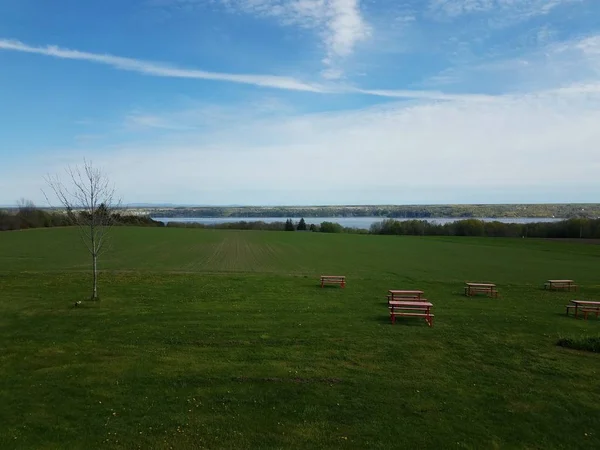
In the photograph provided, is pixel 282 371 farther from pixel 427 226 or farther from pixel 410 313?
pixel 427 226

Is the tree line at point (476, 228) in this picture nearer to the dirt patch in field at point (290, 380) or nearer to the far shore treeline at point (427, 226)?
the far shore treeline at point (427, 226)

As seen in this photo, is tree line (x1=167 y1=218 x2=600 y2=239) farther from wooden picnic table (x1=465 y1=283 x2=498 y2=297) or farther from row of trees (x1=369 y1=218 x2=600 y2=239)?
wooden picnic table (x1=465 y1=283 x2=498 y2=297)

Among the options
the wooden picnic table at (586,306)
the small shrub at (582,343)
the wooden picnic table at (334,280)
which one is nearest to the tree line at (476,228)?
the wooden picnic table at (586,306)

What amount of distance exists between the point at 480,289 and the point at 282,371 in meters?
16.8

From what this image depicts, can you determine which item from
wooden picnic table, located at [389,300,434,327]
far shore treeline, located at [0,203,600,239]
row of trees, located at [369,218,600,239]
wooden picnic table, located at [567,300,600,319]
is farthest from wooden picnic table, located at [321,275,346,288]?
row of trees, located at [369,218,600,239]

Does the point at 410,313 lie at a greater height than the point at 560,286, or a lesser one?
greater

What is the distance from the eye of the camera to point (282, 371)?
9.80 metres

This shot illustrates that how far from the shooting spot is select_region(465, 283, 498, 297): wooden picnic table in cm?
2152

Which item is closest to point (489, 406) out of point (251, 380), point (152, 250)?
point (251, 380)

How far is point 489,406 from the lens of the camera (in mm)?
8438

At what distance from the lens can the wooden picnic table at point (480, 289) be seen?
70.6 feet

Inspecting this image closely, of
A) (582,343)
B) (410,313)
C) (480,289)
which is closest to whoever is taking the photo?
(582,343)

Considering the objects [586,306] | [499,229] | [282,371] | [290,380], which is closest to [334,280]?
[586,306]

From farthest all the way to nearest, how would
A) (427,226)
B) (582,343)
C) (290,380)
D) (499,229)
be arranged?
(427,226) → (499,229) → (582,343) → (290,380)
